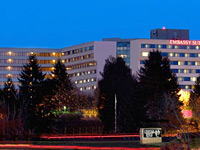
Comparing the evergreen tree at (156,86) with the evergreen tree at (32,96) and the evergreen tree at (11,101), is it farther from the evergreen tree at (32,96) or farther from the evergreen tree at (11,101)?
the evergreen tree at (11,101)

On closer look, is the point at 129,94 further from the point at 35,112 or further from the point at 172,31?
the point at 172,31

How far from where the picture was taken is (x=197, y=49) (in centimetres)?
16925

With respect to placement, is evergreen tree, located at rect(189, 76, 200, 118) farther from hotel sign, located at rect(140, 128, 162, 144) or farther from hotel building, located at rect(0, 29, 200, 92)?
hotel building, located at rect(0, 29, 200, 92)

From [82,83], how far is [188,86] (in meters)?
34.1

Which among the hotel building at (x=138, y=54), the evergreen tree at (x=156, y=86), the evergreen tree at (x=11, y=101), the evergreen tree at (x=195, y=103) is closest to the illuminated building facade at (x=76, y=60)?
the hotel building at (x=138, y=54)

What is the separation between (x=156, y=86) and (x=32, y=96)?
50.3ft

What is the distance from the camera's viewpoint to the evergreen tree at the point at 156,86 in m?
57.3

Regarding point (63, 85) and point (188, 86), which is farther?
point (188, 86)

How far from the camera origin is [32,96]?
2581 inches

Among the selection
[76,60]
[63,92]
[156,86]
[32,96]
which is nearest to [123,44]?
[76,60]

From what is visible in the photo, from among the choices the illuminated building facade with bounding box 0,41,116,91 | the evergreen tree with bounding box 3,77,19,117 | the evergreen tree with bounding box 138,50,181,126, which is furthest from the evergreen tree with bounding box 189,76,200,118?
the illuminated building facade with bounding box 0,41,116,91

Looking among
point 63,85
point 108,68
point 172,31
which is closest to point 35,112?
point 108,68

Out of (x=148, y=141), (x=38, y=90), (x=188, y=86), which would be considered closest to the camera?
(x=148, y=141)

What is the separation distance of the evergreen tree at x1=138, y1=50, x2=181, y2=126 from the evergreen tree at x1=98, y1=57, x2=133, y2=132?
2.10 meters
